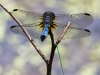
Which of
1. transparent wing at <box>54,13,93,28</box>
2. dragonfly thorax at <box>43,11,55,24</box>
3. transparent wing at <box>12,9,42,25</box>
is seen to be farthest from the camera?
transparent wing at <box>54,13,93,28</box>

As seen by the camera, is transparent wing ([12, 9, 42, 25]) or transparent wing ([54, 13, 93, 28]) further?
transparent wing ([54, 13, 93, 28])

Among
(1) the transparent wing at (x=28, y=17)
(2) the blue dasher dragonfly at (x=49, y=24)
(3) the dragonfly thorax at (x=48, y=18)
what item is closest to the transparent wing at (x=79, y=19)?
(2) the blue dasher dragonfly at (x=49, y=24)

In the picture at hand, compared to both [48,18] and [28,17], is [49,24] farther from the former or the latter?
[28,17]

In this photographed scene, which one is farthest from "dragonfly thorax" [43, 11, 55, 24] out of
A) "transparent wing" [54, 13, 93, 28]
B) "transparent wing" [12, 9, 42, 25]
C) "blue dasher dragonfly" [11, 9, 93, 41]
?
"transparent wing" [54, 13, 93, 28]

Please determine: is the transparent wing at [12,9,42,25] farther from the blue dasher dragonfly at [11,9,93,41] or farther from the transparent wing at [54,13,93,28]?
the transparent wing at [54,13,93,28]

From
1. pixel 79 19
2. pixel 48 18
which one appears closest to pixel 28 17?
pixel 79 19

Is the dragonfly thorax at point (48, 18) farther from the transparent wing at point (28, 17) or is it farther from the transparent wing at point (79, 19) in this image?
the transparent wing at point (79, 19)

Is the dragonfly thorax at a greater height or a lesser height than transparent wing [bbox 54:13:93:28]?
greater

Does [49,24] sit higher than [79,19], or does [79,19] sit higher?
[49,24]

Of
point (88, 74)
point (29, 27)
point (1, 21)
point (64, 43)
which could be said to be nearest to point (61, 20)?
point (29, 27)

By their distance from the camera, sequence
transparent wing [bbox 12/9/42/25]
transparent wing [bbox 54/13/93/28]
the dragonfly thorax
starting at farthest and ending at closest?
transparent wing [bbox 54/13/93/28] → transparent wing [bbox 12/9/42/25] → the dragonfly thorax
